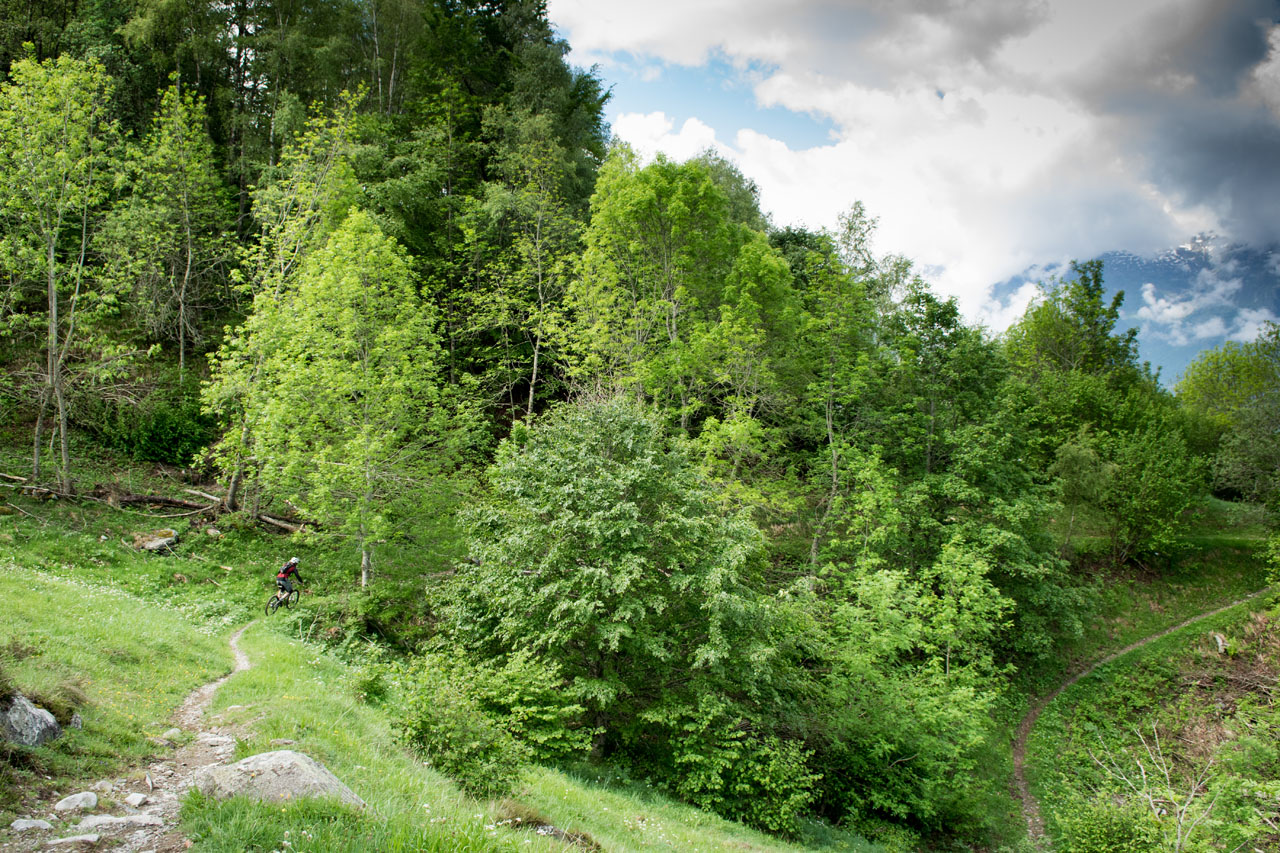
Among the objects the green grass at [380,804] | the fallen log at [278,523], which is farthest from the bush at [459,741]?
the fallen log at [278,523]

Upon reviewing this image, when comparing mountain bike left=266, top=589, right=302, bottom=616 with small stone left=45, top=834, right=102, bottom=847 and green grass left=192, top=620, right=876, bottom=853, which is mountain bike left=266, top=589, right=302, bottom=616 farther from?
small stone left=45, top=834, right=102, bottom=847

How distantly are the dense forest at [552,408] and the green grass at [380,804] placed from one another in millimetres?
894

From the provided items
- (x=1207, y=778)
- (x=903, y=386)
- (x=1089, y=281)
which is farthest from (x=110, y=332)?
(x=1089, y=281)

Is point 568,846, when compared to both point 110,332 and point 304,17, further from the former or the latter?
point 304,17

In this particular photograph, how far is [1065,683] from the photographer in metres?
27.0

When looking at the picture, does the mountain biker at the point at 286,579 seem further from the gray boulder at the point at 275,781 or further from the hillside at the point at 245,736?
the gray boulder at the point at 275,781

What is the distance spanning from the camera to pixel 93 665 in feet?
29.7

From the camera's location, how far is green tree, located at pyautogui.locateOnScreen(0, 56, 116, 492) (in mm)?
19906

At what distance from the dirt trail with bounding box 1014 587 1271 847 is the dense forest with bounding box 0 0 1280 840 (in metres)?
1.14

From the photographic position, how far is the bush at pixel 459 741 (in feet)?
25.6

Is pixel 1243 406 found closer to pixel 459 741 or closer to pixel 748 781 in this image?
pixel 748 781

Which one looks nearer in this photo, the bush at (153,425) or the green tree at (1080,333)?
the bush at (153,425)

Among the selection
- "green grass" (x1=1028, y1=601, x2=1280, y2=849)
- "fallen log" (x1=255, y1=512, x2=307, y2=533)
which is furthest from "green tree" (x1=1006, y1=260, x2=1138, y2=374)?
"fallen log" (x1=255, y1=512, x2=307, y2=533)

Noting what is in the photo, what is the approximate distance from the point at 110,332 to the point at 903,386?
1448 inches
